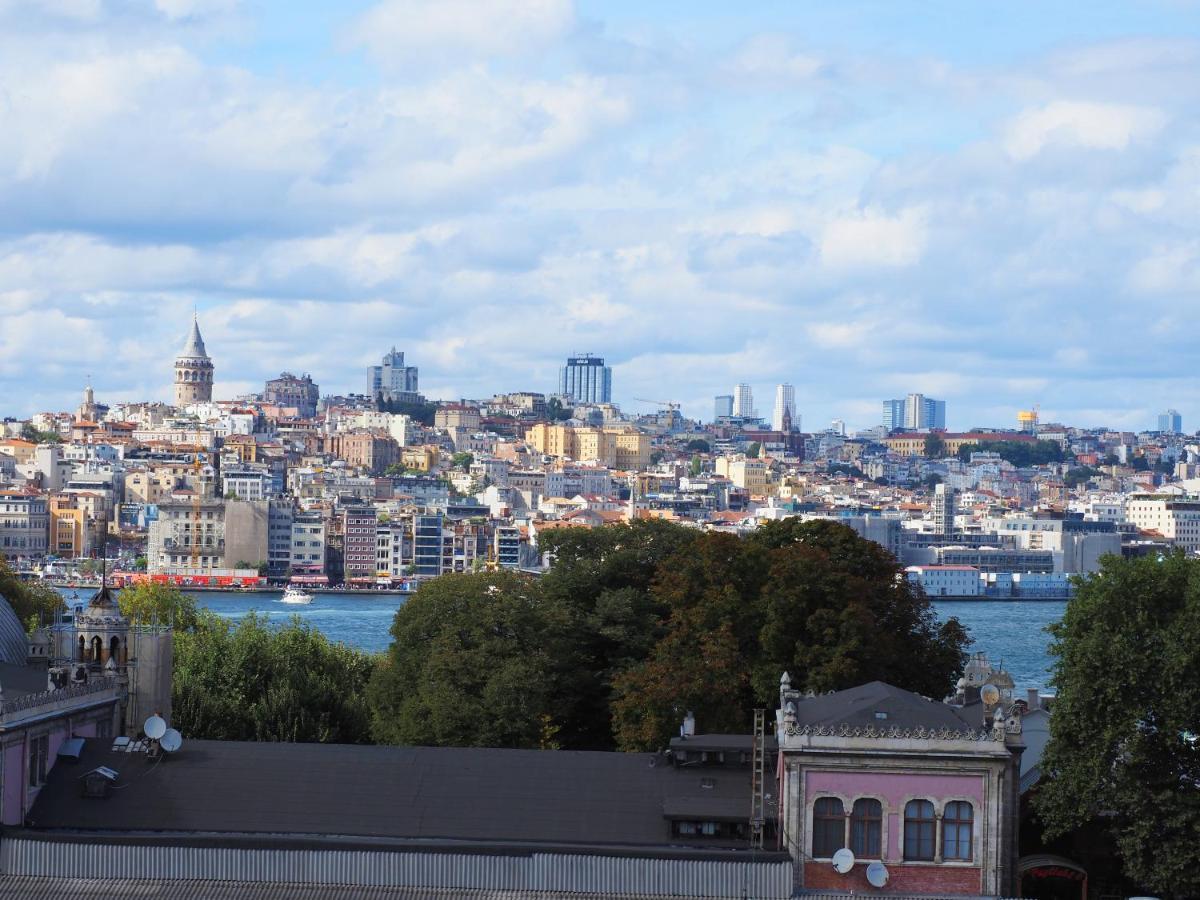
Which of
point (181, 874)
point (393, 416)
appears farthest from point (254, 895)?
point (393, 416)

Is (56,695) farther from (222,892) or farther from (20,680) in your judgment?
(222,892)

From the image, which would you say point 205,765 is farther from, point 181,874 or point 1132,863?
point 1132,863

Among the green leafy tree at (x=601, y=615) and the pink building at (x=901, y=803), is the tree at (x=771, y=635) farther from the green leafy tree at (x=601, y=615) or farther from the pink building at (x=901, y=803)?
the pink building at (x=901, y=803)

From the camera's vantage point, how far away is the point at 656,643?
24469mm

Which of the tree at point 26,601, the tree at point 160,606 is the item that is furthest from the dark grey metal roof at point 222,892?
the tree at point 160,606

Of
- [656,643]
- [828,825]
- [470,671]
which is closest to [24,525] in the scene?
[656,643]

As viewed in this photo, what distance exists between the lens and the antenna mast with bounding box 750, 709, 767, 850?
16094mm

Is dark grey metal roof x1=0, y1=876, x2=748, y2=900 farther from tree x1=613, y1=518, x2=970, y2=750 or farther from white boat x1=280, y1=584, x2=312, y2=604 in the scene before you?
white boat x1=280, y1=584, x2=312, y2=604

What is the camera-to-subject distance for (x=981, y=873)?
16109 mm

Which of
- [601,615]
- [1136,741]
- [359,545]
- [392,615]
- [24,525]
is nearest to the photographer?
[1136,741]

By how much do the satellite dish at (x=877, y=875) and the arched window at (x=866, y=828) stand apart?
209 millimetres

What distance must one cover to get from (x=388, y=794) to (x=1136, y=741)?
19.1 feet

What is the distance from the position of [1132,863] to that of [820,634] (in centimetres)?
574

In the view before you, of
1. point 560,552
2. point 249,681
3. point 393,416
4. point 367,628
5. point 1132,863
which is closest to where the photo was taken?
point 1132,863
